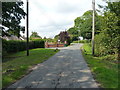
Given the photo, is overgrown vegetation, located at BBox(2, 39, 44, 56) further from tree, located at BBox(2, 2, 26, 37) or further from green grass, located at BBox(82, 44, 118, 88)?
green grass, located at BBox(82, 44, 118, 88)

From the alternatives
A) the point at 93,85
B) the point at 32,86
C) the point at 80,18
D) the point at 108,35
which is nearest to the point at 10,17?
the point at 108,35

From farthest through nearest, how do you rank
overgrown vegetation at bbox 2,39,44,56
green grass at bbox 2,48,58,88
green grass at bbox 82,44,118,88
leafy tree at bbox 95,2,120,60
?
overgrown vegetation at bbox 2,39,44,56
leafy tree at bbox 95,2,120,60
green grass at bbox 2,48,58,88
green grass at bbox 82,44,118,88

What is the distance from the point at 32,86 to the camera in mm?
4418

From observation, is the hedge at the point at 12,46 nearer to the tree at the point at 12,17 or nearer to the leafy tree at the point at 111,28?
the tree at the point at 12,17

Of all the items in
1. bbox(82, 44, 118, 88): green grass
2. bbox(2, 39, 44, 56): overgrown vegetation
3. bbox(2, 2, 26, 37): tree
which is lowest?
bbox(82, 44, 118, 88): green grass

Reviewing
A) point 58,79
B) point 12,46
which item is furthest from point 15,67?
point 12,46

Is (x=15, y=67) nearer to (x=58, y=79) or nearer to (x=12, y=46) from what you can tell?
(x=58, y=79)

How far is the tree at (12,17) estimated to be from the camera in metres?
13.4

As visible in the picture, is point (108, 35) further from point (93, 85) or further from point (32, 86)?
point (32, 86)

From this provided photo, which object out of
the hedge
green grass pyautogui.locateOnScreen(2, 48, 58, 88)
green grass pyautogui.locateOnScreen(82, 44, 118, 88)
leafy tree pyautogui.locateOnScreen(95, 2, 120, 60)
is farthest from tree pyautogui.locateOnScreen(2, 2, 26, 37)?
green grass pyautogui.locateOnScreen(82, 44, 118, 88)

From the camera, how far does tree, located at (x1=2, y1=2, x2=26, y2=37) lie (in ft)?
43.9

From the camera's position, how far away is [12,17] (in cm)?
1477

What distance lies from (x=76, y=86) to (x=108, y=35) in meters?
7.77

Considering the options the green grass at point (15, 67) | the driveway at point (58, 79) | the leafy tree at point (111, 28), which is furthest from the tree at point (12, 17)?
the leafy tree at point (111, 28)
